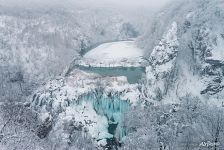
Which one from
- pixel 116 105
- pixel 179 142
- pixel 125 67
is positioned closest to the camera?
pixel 179 142

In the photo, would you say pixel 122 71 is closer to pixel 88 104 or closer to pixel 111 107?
Answer: pixel 111 107

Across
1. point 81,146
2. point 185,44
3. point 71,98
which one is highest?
point 185,44

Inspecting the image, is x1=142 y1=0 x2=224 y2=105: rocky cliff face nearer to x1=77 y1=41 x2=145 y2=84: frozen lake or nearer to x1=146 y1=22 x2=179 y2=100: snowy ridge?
x1=146 y1=22 x2=179 y2=100: snowy ridge

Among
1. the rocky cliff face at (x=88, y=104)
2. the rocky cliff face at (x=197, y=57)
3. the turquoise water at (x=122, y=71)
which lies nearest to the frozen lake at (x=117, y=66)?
the turquoise water at (x=122, y=71)

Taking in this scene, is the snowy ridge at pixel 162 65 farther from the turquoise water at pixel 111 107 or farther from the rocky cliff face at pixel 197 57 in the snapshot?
the turquoise water at pixel 111 107

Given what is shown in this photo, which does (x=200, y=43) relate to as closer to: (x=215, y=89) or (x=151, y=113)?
(x=215, y=89)

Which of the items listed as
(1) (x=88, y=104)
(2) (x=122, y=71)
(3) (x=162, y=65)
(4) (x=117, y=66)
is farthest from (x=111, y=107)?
(4) (x=117, y=66)

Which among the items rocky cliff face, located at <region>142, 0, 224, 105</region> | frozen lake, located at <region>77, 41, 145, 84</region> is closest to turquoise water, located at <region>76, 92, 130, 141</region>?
rocky cliff face, located at <region>142, 0, 224, 105</region>

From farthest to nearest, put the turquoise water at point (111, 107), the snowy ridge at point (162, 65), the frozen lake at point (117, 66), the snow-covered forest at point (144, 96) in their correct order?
1. the frozen lake at point (117, 66)
2. the snowy ridge at point (162, 65)
3. the turquoise water at point (111, 107)
4. the snow-covered forest at point (144, 96)

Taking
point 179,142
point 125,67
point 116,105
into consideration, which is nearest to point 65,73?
point 125,67
